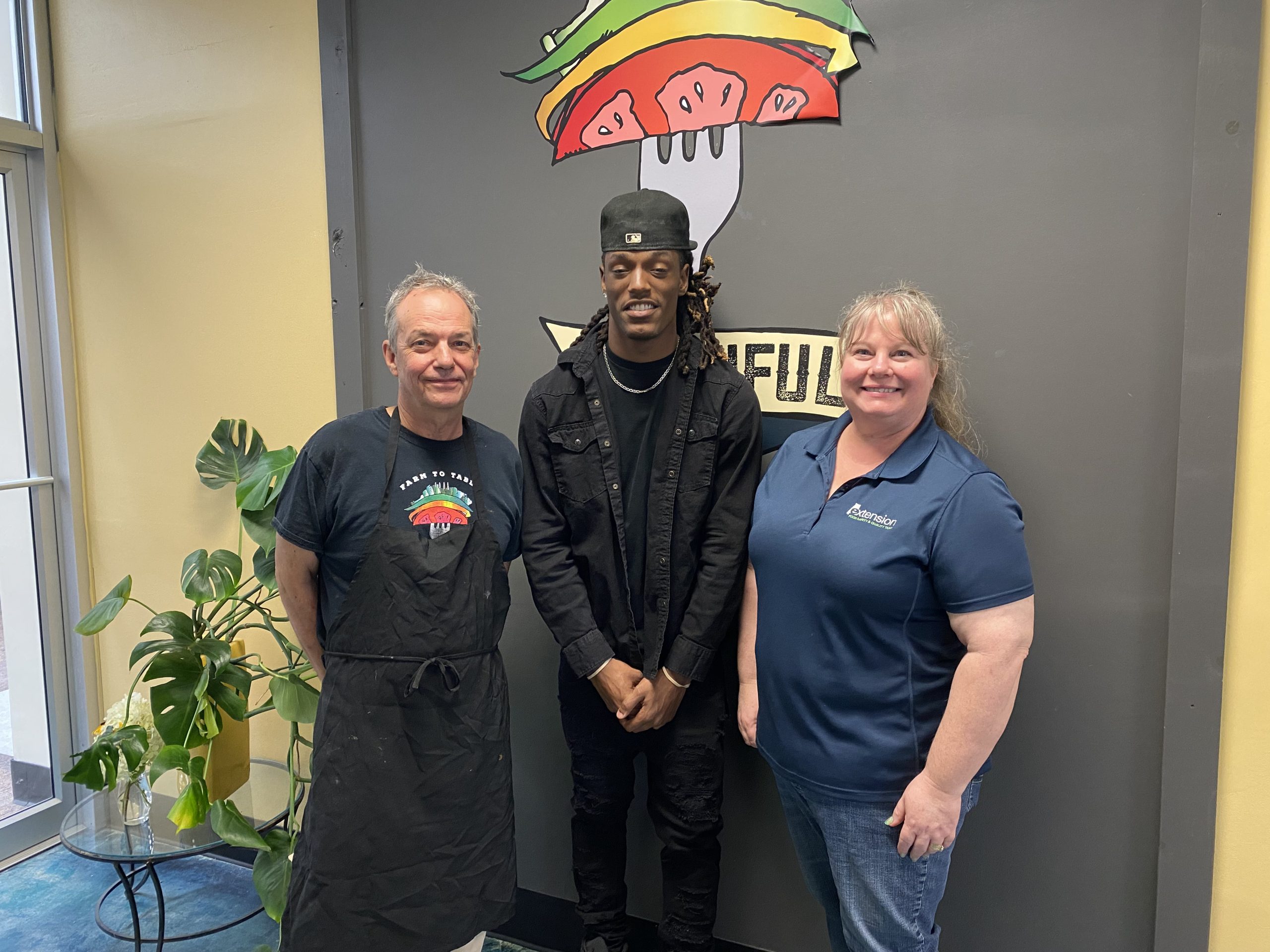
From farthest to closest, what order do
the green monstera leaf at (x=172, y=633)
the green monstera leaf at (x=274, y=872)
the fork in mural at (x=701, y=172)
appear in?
1. the green monstera leaf at (x=172, y=633)
2. the green monstera leaf at (x=274, y=872)
3. the fork in mural at (x=701, y=172)

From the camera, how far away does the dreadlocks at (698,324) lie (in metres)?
1.75

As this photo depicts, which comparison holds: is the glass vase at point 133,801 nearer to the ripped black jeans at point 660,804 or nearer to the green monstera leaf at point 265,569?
the green monstera leaf at point 265,569

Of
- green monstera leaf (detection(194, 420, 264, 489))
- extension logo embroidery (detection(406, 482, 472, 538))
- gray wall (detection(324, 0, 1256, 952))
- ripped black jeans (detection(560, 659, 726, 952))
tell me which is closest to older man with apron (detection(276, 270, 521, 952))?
extension logo embroidery (detection(406, 482, 472, 538))

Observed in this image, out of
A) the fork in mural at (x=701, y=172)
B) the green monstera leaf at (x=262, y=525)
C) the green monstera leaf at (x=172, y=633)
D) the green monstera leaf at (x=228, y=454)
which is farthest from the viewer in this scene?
the green monstera leaf at (x=228, y=454)

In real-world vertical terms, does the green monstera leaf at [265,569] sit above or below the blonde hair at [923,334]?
below

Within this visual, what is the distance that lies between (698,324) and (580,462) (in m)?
0.39

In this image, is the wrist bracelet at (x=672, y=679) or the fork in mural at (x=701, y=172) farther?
the fork in mural at (x=701, y=172)

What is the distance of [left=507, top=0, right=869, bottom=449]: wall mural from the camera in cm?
175

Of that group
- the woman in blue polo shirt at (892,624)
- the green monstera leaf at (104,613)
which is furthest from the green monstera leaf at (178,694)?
the woman in blue polo shirt at (892,624)

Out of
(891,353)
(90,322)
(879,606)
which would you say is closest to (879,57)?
(891,353)

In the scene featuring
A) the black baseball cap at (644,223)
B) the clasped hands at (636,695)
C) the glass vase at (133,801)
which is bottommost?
the glass vase at (133,801)

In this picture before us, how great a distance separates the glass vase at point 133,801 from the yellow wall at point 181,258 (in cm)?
42

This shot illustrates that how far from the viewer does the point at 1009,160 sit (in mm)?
1637

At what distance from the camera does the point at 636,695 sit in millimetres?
1698
